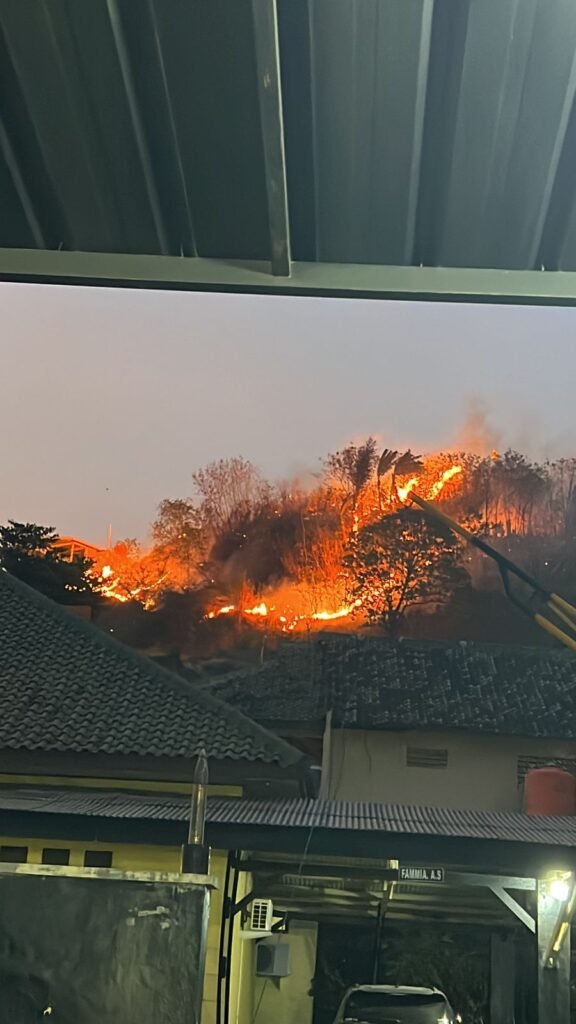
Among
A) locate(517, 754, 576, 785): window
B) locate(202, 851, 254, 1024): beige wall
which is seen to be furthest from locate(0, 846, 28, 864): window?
locate(517, 754, 576, 785): window

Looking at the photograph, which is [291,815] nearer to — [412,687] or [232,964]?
[232,964]

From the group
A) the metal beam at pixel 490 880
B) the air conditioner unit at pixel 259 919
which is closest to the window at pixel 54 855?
the air conditioner unit at pixel 259 919

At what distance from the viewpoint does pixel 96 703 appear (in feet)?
28.8

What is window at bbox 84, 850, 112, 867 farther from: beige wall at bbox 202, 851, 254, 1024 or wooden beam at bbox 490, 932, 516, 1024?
wooden beam at bbox 490, 932, 516, 1024

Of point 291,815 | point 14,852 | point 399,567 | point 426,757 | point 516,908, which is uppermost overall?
point 399,567

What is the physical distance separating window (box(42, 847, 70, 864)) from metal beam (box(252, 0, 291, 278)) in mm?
6794

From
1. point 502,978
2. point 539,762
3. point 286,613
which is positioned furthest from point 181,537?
point 502,978

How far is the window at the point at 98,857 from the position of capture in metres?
7.58

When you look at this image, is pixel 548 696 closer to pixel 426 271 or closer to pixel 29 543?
pixel 29 543

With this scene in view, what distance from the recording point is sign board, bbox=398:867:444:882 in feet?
24.1

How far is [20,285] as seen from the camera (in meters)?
1.82

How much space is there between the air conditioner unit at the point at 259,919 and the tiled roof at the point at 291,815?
3.22ft

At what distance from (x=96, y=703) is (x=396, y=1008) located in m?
3.50

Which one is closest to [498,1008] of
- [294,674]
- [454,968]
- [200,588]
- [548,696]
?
[454,968]
